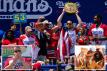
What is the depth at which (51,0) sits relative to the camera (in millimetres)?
18141

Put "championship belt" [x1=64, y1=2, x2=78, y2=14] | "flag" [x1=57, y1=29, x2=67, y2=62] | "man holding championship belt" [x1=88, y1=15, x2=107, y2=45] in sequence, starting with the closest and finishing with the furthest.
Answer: "man holding championship belt" [x1=88, y1=15, x2=107, y2=45], "flag" [x1=57, y1=29, x2=67, y2=62], "championship belt" [x1=64, y1=2, x2=78, y2=14]

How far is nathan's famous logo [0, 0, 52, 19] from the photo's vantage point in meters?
18.3

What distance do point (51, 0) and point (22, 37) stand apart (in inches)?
120

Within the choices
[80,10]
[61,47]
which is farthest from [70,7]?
[80,10]

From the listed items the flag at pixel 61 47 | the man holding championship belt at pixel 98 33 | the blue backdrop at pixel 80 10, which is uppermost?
the blue backdrop at pixel 80 10

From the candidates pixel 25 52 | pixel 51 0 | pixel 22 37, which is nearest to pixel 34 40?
pixel 22 37

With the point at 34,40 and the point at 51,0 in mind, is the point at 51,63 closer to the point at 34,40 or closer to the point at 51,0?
the point at 34,40

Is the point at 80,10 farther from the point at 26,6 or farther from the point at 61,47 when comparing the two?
the point at 61,47

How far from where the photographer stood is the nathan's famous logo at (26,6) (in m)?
18.3

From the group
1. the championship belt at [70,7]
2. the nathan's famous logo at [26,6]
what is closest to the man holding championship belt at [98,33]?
the championship belt at [70,7]

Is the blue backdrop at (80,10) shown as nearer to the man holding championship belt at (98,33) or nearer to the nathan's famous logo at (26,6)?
the nathan's famous logo at (26,6)

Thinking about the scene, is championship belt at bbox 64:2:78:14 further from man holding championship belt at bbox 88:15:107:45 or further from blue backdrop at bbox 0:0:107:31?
blue backdrop at bbox 0:0:107:31

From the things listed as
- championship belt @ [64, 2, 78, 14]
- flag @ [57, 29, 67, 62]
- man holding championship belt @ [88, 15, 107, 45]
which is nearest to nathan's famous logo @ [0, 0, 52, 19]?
championship belt @ [64, 2, 78, 14]

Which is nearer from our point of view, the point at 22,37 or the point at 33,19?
the point at 22,37
